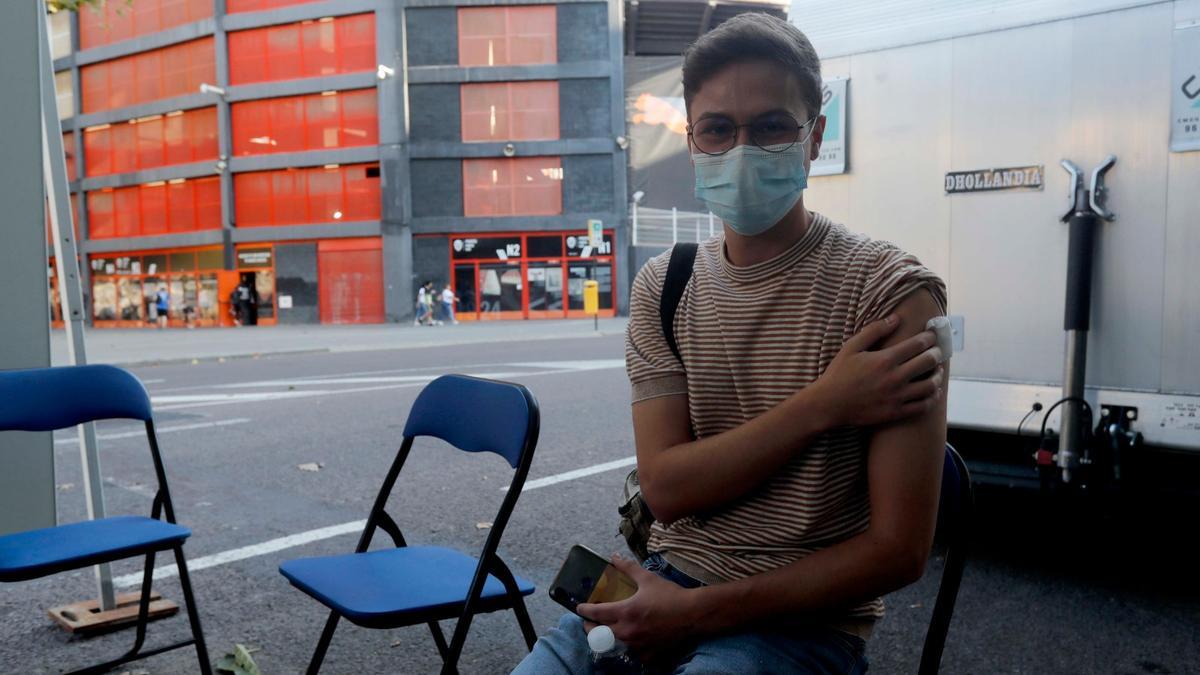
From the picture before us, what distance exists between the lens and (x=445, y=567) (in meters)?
2.82

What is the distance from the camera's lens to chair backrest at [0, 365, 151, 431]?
3.43 m

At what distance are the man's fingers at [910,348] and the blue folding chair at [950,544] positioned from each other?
1.17 feet

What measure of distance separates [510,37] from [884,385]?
3759 centimetres

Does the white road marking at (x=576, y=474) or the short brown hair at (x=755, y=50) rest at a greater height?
the short brown hair at (x=755, y=50)

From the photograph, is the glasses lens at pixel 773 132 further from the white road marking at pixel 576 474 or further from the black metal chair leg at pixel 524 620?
the white road marking at pixel 576 474

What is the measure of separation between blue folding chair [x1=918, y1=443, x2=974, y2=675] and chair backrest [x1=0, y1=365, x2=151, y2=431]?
285 centimetres

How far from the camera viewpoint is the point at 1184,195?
153 inches

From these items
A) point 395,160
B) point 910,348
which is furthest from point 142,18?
point 910,348

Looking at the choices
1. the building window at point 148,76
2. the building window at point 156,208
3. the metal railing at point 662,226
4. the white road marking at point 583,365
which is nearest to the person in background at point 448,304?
the metal railing at point 662,226

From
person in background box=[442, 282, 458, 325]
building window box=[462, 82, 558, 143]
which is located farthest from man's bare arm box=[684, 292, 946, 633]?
building window box=[462, 82, 558, 143]

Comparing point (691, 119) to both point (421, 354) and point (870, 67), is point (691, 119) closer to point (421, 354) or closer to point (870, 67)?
point (870, 67)

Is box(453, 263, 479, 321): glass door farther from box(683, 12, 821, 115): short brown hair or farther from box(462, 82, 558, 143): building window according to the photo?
box(683, 12, 821, 115): short brown hair

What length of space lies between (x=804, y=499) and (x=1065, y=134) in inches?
125

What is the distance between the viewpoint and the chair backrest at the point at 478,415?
2.70 metres
